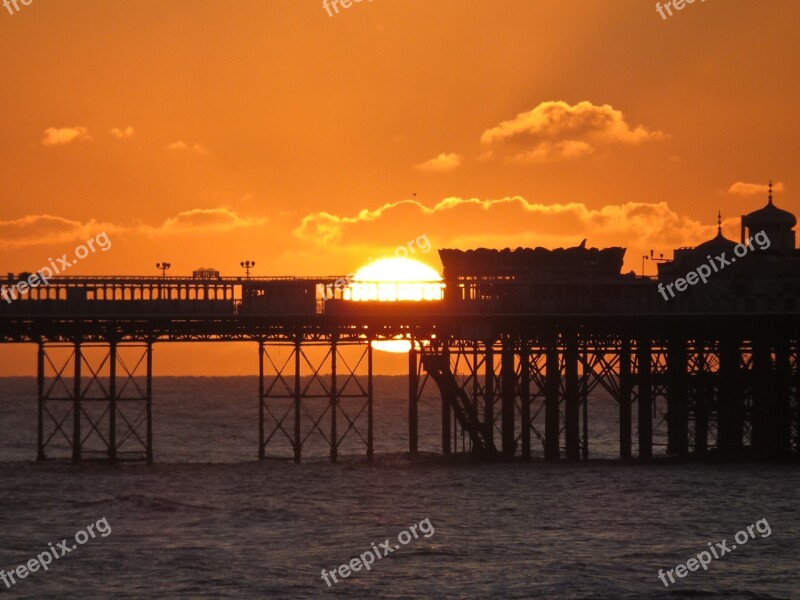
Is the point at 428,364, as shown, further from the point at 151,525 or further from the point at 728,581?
the point at 728,581

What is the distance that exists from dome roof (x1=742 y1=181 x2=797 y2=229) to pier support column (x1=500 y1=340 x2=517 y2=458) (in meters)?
22.8

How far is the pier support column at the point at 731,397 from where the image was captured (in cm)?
8375

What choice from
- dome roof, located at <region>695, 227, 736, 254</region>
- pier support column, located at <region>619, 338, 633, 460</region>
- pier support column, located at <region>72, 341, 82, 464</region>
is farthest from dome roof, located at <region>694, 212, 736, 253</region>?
pier support column, located at <region>72, 341, 82, 464</region>

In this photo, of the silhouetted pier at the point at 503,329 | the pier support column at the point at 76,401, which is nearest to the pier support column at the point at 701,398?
the silhouetted pier at the point at 503,329

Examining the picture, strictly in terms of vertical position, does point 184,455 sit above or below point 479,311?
below

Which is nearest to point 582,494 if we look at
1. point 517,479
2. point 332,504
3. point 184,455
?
point 517,479

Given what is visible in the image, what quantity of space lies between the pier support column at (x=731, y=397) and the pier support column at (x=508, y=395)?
12152mm

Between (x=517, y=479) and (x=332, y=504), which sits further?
(x=517, y=479)

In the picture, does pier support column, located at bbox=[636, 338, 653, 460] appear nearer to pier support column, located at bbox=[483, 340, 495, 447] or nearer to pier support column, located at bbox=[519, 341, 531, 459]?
pier support column, located at bbox=[519, 341, 531, 459]

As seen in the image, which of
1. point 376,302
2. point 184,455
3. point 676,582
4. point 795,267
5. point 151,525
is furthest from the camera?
point 184,455

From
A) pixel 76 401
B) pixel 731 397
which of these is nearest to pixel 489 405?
pixel 731 397

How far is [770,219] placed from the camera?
96750 mm

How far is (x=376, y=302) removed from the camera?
8281 cm

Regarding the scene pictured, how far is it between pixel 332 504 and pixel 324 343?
2029 cm
